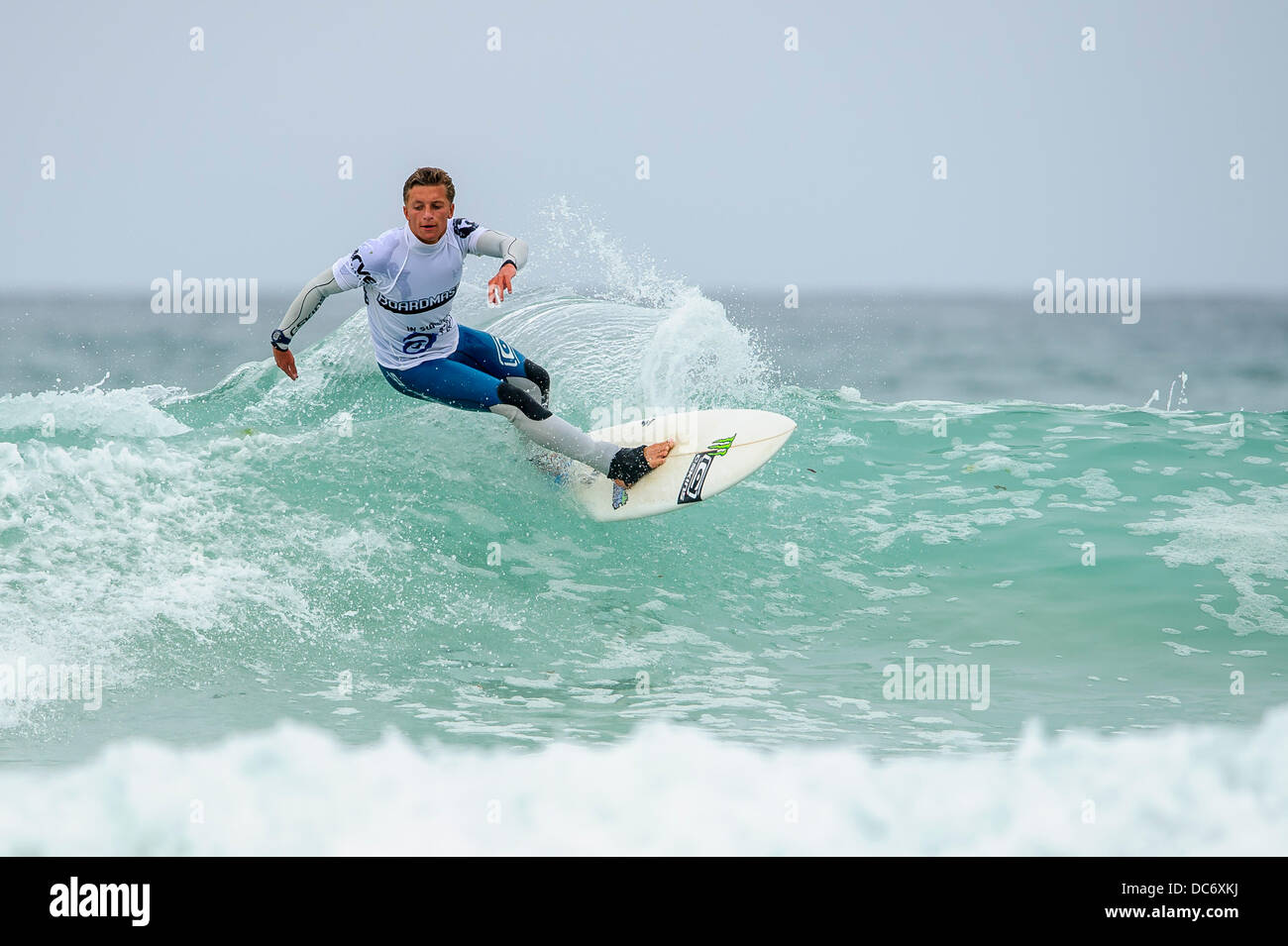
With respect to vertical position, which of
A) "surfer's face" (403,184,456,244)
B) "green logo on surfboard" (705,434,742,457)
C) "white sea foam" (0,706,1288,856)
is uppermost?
"surfer's face" (403,184,456,244)

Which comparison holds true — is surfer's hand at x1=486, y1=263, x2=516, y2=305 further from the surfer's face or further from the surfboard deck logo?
the surfboard deck logo

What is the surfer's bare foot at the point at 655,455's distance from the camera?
7.28 meters

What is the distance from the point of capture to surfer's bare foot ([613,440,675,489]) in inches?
287

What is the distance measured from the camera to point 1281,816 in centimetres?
426

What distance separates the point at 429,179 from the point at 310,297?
37.8 inches

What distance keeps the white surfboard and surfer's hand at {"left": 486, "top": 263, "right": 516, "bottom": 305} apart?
171 cm

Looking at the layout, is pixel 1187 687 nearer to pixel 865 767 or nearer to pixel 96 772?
pixel 865 767

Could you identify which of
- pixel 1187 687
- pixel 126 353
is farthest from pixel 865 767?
pixel 126 353

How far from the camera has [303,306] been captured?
6.50 metres

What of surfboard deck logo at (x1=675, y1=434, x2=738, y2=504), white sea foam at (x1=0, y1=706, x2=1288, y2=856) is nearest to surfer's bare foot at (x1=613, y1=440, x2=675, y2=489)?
surfboard deck logo at (x1=675, y1=434, x2=738, y2=504)

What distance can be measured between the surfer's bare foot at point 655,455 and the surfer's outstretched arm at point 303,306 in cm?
208

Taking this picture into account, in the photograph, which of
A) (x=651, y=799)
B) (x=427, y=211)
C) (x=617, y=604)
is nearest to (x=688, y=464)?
(x=617, y=604)

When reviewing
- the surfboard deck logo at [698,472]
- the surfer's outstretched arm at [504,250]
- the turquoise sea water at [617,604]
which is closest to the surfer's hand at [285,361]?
the turquoise sea water at [617,604]
